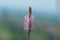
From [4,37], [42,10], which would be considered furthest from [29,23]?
[4,37]

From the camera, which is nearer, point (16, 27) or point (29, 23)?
point (29, 23)

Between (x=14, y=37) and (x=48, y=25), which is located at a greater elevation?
(x=48, y=25)

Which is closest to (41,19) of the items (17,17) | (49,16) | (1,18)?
(49,16)

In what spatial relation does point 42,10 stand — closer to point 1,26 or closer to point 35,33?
point 35,33

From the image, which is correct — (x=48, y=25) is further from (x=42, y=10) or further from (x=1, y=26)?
(x=1, y=26)

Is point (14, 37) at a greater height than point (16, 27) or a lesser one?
lesser

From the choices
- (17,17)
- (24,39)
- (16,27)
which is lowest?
(24,39)

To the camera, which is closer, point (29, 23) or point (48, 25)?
point (29, 23)
